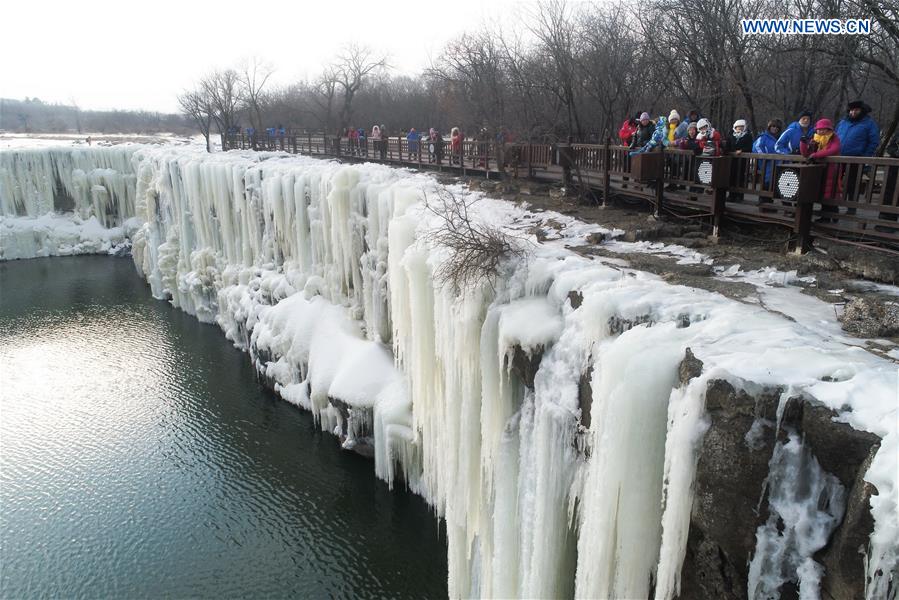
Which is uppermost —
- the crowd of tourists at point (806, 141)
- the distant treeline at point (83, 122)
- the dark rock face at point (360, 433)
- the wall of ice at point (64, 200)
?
the distant treeline at point (83, 122)

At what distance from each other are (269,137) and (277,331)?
60.8 feet

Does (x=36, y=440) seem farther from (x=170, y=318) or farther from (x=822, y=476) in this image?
(x=822, y=476)

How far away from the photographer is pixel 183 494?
1161 centimetres

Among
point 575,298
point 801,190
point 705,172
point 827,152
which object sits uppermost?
point 827,152

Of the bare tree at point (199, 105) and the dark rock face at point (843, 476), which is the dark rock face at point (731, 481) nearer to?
the dark rock face at point (843, 476)

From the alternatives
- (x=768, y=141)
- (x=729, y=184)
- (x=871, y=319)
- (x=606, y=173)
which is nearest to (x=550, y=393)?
(x=871, y=319)

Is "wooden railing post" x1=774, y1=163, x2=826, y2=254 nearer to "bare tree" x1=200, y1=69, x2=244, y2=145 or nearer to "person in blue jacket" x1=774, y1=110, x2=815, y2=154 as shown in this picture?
"person in blue jacket" x1=774, y1=110, x2=815, y2=154

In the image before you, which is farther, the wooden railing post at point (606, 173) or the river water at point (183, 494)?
the wooden railing post at point (606, 173)

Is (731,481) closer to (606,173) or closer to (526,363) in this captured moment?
(526,363)

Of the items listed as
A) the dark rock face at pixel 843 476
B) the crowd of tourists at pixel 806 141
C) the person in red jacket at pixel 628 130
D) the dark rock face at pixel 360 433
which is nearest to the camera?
the dark rock face at pixel 843 476

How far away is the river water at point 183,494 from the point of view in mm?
9539

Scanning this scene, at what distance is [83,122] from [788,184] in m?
85.6

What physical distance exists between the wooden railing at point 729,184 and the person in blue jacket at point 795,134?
1.76ft

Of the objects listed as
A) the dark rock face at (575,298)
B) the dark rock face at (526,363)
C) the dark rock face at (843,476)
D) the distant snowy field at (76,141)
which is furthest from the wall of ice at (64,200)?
the dark rock face at (843,476)
